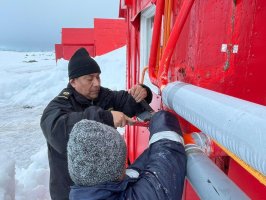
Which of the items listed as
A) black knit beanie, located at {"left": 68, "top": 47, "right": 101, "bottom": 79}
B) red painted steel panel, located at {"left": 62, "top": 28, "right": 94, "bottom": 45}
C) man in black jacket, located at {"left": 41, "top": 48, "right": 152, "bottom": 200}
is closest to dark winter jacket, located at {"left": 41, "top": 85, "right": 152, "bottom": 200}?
man in black jacket, located at {"left": 41, "top": 48, "right": 152, "bottom": 200}

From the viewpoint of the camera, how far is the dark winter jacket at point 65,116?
58.8 inches

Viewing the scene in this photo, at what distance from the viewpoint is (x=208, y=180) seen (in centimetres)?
88

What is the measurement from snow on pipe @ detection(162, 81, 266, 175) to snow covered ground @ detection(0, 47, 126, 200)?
8.06 ft

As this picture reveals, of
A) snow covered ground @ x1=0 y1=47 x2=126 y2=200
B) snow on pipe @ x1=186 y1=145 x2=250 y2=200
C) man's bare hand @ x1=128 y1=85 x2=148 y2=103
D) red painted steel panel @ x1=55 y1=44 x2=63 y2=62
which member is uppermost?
man's bare hand @ x1=128 y1=85 x2=148 y2=103

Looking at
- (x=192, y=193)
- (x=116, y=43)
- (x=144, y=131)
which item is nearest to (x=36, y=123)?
(x=144, y=131)

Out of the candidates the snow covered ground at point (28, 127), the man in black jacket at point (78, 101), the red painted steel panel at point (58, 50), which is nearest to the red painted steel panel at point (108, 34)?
the snow covered ground at point (28, 127)

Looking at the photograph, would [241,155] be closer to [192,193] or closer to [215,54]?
[215,54]

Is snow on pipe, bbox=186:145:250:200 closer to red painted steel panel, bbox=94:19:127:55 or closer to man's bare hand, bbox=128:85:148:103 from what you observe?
man's bare hand, bbox=128:85:148:103

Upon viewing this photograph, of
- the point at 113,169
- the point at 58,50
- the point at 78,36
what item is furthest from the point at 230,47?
the point at 58,50

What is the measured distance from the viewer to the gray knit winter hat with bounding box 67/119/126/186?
3.26 feet

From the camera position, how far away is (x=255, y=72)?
1115 millimetres

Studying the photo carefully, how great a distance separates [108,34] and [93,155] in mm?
13632

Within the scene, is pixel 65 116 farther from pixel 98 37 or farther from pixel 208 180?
pixel 98 37

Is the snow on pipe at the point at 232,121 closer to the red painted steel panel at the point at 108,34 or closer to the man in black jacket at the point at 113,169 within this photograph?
the man in black jacket at the point at 113,169
